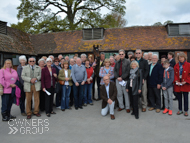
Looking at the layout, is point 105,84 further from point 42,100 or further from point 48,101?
point 42,100

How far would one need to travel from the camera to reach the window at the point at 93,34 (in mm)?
16714

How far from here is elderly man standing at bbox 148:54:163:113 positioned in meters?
4.86

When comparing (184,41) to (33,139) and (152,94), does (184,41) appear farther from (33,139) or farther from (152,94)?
(33,139)

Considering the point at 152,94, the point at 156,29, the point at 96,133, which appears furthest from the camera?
the point at 156,29

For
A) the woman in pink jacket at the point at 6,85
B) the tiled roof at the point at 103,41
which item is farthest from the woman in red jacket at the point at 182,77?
the tiled roof at the point at 103,41

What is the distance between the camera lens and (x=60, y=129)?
3676mm

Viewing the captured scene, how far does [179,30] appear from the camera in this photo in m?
15.1

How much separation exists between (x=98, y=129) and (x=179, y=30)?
51.3ft

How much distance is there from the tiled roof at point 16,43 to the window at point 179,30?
15334mm

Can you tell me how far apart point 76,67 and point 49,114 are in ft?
6.12

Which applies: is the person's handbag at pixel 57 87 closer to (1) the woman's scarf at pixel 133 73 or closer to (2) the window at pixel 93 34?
(1) the woman's scarf at pixel 133 73

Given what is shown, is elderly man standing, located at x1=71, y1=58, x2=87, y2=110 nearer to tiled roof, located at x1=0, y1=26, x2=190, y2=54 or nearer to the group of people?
the group of people

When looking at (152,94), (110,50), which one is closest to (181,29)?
(110,50)

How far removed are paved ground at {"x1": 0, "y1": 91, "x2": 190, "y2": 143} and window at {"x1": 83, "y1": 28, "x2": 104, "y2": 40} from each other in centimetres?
1315
